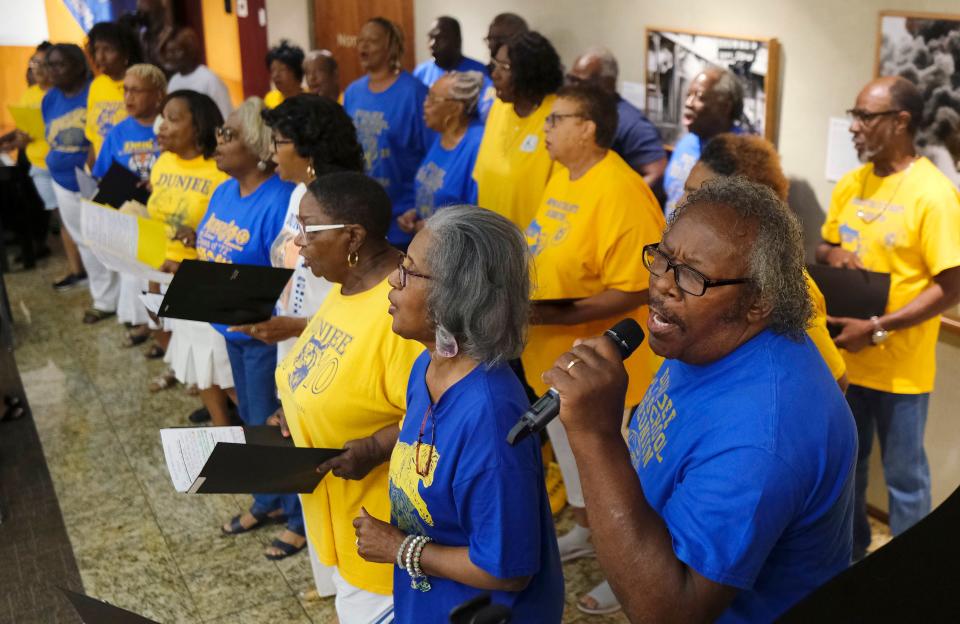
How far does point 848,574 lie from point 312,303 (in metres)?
2.38

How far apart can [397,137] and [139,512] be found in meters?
2.41

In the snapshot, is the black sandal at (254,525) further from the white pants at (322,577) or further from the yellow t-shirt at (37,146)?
the yellow t-shirt at (37,146)

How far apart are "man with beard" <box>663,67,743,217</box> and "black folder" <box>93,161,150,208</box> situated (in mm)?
2614

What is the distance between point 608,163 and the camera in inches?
132

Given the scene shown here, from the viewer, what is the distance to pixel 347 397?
2395 millimetres

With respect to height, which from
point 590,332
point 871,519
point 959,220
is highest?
point 959,220

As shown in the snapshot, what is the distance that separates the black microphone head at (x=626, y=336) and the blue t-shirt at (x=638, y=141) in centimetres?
340

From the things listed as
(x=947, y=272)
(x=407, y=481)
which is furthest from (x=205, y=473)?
(x=947, y=272)

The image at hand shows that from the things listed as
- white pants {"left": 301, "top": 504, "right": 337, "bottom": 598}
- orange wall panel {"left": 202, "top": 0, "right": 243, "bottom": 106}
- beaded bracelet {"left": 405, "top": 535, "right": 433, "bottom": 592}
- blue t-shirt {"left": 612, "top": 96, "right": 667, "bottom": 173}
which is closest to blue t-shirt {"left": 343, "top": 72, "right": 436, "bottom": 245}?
blue t-shirt {"left": 612, "top": 96, "right": 667, "bottom": 173}

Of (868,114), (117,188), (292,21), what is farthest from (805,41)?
(292,21)

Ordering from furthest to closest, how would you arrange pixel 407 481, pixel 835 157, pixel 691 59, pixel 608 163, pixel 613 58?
pixel 613 58 → pixel 691 59 → pixel 835 157 → pixel 608 163 → pixel 407 481

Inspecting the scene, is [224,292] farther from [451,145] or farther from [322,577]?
[451,145]

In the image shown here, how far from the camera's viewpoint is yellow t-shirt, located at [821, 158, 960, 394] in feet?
10.2

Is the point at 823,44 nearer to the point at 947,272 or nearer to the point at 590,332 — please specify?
the point at 947,272
